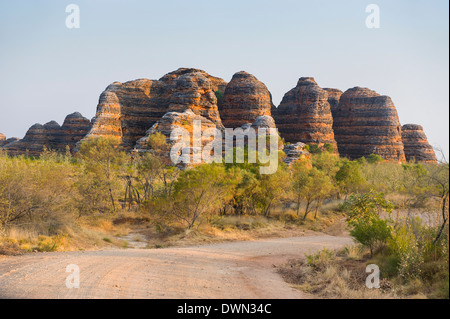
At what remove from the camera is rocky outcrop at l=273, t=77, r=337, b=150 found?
67.7 meters

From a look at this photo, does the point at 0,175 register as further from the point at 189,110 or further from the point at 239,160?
the point at 189,110

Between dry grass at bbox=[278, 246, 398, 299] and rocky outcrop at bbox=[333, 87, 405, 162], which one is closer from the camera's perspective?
dry grass at bbox=[278, 246, 398, 299]

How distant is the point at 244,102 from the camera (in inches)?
2603

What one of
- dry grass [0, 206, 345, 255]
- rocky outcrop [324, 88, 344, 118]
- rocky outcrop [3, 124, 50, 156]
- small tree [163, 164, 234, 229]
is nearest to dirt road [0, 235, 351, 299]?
dry grass [0, 206, 345, 255]

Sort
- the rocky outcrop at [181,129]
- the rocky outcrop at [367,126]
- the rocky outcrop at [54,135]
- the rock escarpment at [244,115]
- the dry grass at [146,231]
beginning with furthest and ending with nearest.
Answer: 1. the rocky outcrop at [367,126]
2. the rocky outcrop at [54,135]
3. the rock escarpment at [244,115]
4. the rocky outcrop at [181,129]
5. the dry grass at [146,231]

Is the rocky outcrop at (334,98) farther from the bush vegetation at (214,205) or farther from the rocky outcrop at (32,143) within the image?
the rocky outcrop at (32,143)

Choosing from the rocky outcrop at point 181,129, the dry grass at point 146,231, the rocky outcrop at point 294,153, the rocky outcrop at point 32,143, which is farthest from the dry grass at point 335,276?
the rocky outcrop at point 32,143

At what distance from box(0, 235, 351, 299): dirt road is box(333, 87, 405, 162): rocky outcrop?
63.6 metres

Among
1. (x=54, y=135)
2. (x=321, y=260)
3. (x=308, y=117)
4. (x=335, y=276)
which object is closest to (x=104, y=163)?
(x=321, y=260)

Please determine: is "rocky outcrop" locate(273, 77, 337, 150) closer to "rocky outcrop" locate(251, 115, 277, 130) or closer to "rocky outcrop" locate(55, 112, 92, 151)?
"rocky outcrop" locate(251, 115, 277, 130)

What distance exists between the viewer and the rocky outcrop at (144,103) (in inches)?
2259

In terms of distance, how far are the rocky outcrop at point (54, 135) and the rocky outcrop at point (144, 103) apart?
28.0 feet

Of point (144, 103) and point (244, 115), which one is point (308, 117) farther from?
point (144, 103)

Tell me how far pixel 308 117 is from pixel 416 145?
27.4 m
